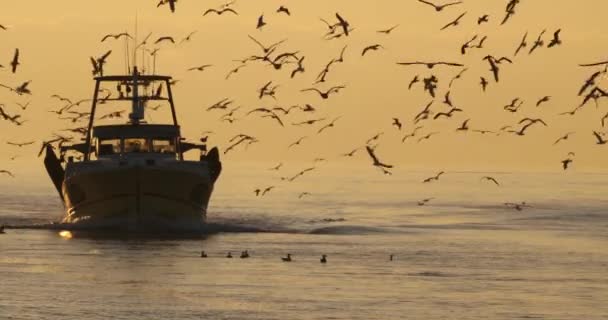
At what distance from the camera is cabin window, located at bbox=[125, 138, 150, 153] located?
9250 centimetres

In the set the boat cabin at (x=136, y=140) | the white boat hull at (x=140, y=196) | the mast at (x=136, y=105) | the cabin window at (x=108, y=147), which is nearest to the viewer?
the white boat hull at (x=140, y=196)

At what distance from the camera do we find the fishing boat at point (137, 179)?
90.5 m

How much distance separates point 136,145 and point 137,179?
126 inches

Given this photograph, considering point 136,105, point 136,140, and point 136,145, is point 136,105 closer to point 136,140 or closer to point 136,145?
point 136,140

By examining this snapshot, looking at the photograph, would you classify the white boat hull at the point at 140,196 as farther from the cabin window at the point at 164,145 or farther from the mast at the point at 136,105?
the mast at the point at 136,105

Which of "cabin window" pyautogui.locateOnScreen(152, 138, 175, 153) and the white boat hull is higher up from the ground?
"cabin window" pyautogui.locateOnScreen(152, 138, 175, 153)

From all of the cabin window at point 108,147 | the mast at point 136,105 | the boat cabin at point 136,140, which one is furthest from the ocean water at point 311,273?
the mast at point 136,105

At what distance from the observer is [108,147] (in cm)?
9362

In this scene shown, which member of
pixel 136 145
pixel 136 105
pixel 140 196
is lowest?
pixel 140 196

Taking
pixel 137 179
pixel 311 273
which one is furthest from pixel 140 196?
pixel 311 273

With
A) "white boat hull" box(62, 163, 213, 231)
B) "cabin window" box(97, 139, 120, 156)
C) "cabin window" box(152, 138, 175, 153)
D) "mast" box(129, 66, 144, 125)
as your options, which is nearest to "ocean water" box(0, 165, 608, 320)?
"white boat hull" box(62, 163, 213, 231)

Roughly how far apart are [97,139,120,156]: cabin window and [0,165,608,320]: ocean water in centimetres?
416

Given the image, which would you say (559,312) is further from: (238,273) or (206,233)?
(206,233)

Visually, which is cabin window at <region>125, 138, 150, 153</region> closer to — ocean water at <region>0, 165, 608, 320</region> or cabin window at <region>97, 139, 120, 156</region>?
cabin window at <region>97, 139, 120, 156</region>
